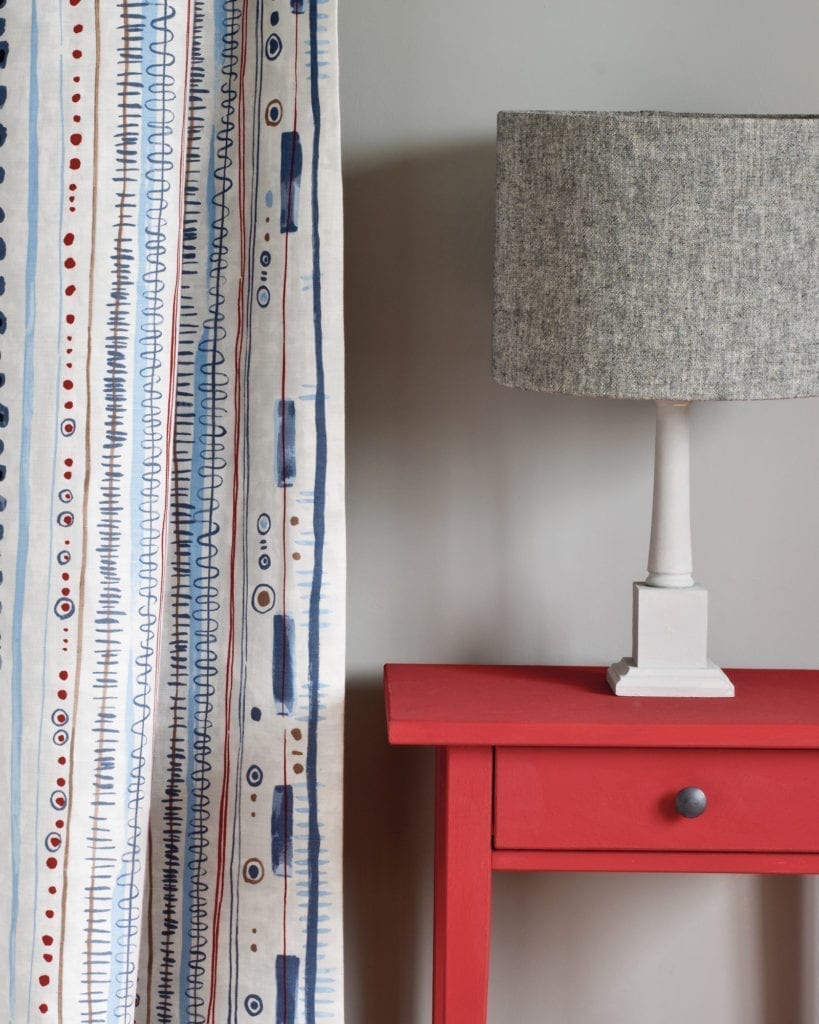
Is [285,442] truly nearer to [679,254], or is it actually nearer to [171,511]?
[171,511]

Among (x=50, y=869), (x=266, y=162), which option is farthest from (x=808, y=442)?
(x=50, y=869)

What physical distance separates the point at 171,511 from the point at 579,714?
426 mm

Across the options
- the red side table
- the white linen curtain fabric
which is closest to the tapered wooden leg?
the red side table

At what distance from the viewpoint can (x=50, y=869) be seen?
892 millimetres

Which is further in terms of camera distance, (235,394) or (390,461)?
(390,461)

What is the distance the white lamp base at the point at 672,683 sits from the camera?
1.06m

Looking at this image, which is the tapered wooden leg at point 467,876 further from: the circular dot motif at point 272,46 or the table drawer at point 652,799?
the circular dot motif at point 272,46

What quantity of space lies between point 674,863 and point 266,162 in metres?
0.73

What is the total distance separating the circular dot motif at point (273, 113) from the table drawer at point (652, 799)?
1.98ft

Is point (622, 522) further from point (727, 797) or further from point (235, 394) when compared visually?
point (235, 394)

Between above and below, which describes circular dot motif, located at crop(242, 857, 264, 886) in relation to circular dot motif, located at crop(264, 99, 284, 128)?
below

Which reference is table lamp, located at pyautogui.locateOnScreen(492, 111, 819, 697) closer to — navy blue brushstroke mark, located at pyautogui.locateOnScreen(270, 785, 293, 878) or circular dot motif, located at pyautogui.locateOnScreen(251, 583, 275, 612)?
circular dot motif, located at pyautogui.locateOnScreen(251, 583, 275, 612)

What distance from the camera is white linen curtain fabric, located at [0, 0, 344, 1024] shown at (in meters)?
0.89

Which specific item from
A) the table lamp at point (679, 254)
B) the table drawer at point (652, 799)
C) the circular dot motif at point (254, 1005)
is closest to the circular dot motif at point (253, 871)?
the circular dot motif at point (254, 1005)
